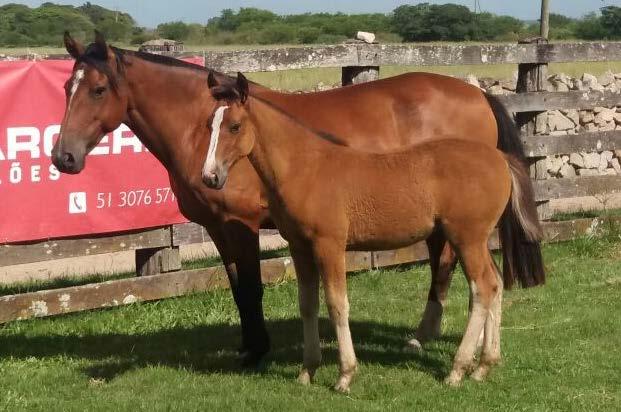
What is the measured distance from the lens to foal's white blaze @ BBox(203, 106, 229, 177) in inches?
197

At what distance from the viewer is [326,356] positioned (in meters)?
6.52

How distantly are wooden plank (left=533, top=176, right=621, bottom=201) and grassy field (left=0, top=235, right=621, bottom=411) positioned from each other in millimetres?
1345

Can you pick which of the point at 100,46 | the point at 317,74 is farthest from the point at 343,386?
the point at 317,74

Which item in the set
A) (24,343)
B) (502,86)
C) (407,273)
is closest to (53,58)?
(24,343)

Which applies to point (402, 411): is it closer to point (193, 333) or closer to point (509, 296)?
point (193, 333)

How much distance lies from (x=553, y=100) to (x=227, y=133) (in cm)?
575

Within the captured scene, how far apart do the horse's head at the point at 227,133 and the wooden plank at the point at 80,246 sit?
2903mm

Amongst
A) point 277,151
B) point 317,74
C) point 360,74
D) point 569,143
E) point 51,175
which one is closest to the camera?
point 277,151

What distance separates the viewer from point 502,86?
17.9 meters

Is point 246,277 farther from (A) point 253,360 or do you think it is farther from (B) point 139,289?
(B) point 139,289

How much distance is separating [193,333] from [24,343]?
1.24 meters

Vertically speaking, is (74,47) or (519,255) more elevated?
(74,47)

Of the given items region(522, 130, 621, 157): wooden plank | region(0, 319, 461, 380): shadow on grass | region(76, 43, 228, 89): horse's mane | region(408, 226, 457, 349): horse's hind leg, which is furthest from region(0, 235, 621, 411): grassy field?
region(76, 43, 228, 89): horse's mane

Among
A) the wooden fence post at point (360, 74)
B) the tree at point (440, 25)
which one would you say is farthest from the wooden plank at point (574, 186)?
the tree at point (440, 25)
